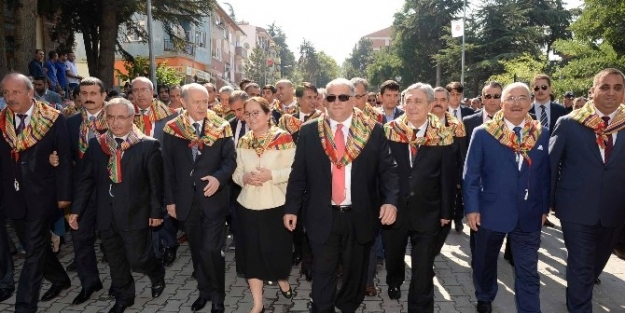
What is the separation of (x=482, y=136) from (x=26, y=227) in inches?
172

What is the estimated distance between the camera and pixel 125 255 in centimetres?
475

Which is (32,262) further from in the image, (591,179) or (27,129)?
(591,179)

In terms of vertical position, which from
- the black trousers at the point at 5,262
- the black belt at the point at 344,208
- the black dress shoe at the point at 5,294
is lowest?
the black dress shoe at the point at 5,294

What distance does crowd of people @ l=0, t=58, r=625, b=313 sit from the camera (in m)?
4.07

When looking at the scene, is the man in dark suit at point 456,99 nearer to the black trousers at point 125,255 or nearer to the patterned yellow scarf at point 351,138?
the patterned yellow scarf at point 351,138

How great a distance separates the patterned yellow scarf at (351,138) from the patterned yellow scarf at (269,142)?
527 millimetres

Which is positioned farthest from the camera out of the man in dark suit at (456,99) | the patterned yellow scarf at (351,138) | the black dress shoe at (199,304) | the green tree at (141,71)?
the green tree at (141,71)

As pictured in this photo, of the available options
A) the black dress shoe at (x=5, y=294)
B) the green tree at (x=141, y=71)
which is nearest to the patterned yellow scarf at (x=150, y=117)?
the black dress shoe at (x=5, y=294)

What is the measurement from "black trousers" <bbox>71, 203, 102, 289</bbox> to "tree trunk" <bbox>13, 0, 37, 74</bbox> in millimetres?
7909

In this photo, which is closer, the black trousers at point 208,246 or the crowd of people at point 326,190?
the crowd of people at point 326,190

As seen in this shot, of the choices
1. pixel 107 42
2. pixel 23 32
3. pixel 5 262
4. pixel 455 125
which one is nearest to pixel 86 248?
pixel 5 262

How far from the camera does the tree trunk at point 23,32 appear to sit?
36.8 feet

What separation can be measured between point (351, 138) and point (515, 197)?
1526 mm

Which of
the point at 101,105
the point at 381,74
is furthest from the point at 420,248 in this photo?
the point at 381,74
